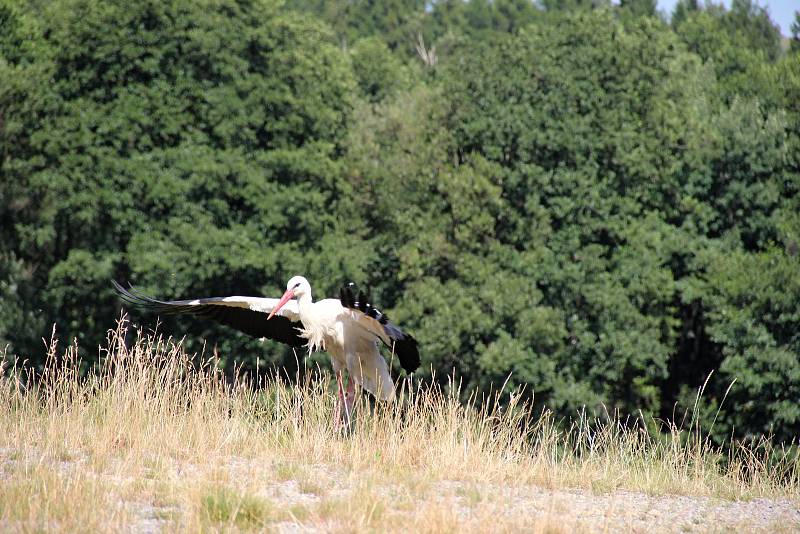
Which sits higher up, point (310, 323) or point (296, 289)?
point (296, 289)

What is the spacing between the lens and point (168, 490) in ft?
22.2

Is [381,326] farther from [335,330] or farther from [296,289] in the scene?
[296,289]

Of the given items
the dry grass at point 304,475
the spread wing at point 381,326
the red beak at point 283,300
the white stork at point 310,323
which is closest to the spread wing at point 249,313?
the white stork at point 310,323

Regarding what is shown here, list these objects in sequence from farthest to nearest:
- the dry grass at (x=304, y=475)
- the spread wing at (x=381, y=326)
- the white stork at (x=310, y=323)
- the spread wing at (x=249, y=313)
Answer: the spread wing at (x=249, y=313) → the white stork at (x=310, y=323) → the spread wing at (x=381, y=326) → the dry grass at (x=304, y=475)

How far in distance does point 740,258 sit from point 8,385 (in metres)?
17.3

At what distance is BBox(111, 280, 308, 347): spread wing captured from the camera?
11.0m

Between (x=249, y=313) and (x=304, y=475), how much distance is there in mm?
4455

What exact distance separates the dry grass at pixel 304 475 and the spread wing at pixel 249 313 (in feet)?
4.75

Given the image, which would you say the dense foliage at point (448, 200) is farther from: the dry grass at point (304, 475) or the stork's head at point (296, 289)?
the dry grass at point (304, 475)

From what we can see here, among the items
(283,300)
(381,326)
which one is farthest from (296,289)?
(381,326)

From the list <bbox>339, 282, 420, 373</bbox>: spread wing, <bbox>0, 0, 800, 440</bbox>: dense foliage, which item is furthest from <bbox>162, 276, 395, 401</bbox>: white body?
<bbox>0, 0, 800, 440</bbox>: dense foliage

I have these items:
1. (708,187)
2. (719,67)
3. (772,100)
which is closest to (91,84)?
(708,187)

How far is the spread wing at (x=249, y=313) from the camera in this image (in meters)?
11.0

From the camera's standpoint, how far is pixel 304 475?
7.41 meters
